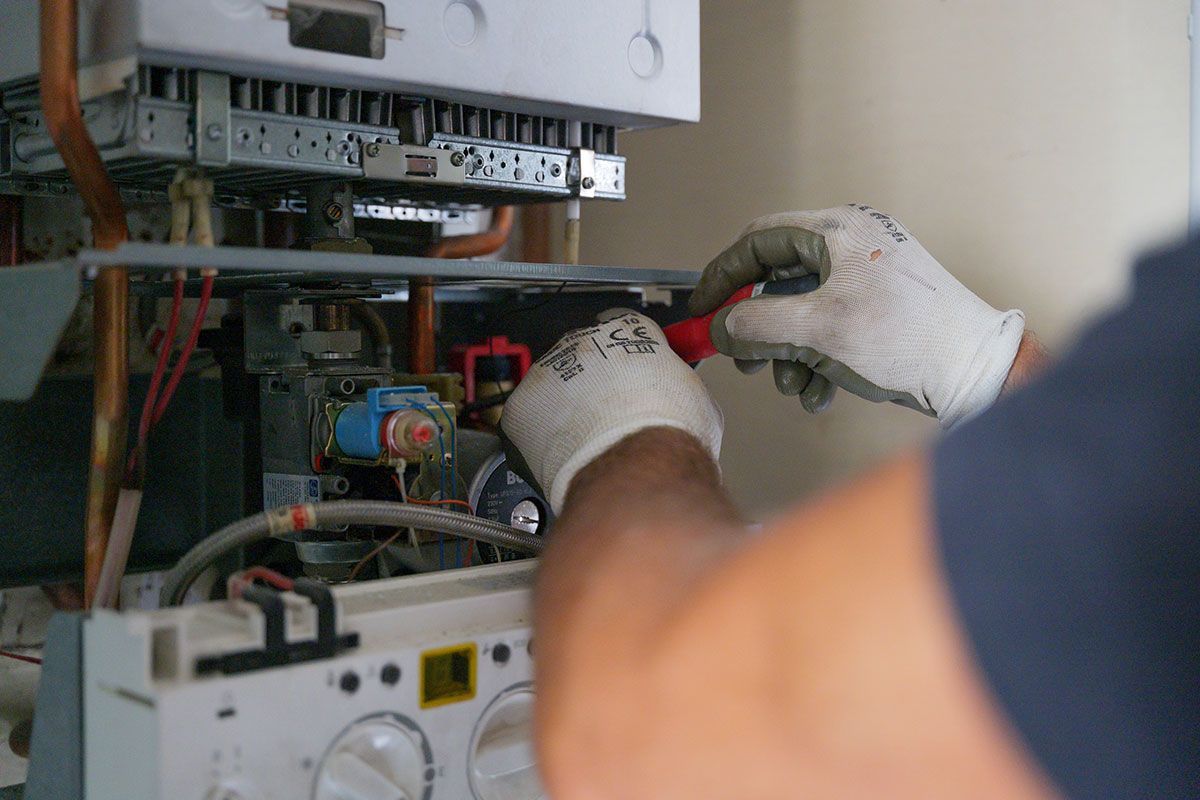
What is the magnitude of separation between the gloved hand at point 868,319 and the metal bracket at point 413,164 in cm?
28

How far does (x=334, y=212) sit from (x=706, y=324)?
383mm

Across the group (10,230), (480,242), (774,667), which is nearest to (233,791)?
(774,667)

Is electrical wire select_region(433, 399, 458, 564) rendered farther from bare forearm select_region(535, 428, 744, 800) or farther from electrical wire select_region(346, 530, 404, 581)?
bare forearm select_region(535, 428, 744, 800)

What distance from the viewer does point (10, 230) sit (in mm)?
1292

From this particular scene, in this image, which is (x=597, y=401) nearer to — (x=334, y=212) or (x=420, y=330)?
(x=334, y=212)

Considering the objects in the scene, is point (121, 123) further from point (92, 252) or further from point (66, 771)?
point (66, 771)

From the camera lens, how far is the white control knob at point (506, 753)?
29.6 inches

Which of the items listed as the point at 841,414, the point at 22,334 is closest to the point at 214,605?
the point at 22,334

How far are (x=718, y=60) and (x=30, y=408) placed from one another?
3.66 feet

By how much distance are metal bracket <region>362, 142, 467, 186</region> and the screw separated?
0.23ft

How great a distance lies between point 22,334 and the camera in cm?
73

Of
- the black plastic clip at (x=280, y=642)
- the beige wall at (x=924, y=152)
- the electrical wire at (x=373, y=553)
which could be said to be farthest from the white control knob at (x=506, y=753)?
the beige wall at (x=924, y=152)

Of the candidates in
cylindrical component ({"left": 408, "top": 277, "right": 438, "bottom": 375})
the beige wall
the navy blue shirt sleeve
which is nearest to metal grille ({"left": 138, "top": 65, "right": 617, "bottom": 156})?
cylindrical component ({"left": 408, "top": 277, "right": 438, "bottom": 375})

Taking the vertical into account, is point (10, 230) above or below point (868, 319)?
above
